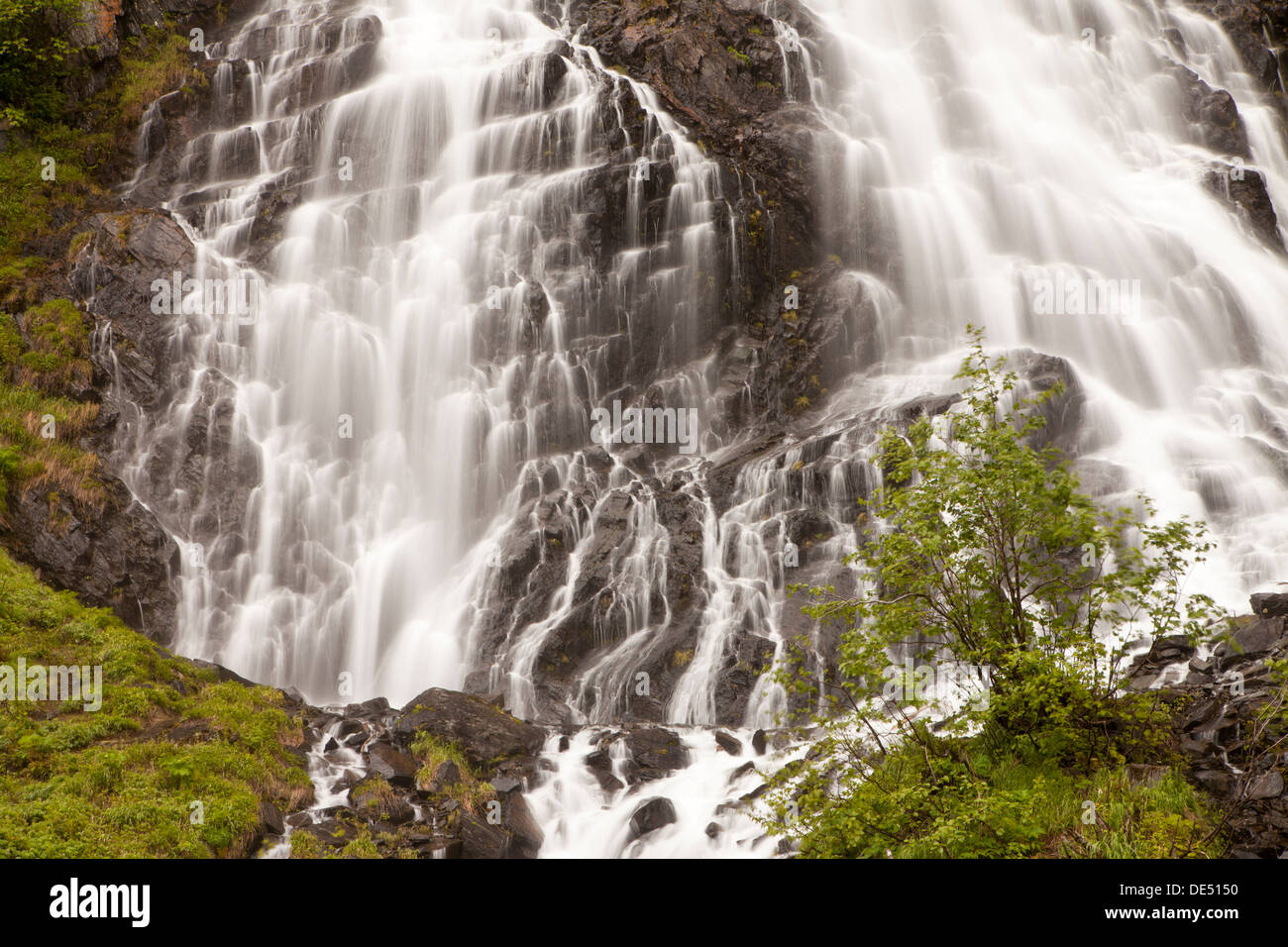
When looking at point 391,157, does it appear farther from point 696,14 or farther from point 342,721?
point 342,721

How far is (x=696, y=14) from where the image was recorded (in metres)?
33.1

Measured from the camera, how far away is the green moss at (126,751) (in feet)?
41.3

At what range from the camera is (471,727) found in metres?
16.3

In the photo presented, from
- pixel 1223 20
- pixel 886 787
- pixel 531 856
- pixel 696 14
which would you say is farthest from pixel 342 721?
pixel 1223 20

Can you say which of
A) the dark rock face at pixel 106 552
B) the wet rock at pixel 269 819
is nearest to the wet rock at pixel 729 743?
the wet rock at pixel 269 819

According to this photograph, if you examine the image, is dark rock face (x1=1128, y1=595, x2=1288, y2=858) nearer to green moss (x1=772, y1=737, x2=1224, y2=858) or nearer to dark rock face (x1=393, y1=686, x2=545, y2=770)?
green moss (x1=772, y1=737, x2=1224, y2=858)

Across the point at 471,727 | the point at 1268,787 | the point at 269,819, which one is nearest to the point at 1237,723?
the point at 1268,787

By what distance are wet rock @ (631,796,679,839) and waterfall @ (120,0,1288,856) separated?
186mm

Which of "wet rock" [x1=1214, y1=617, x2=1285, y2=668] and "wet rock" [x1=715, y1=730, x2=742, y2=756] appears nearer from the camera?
"wet rock" [x1=1214, y1=617, x2=1285, y2=668]

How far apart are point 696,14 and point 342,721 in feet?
85.6

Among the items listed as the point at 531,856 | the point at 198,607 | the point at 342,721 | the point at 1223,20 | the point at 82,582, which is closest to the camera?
the point at 531,856

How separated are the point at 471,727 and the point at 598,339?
12612 millimetres

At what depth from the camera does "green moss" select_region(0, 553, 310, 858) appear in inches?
496

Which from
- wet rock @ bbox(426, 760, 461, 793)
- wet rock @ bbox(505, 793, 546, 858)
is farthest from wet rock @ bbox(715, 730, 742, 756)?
wet rock @ bbox(426, 760, 461, 793)
